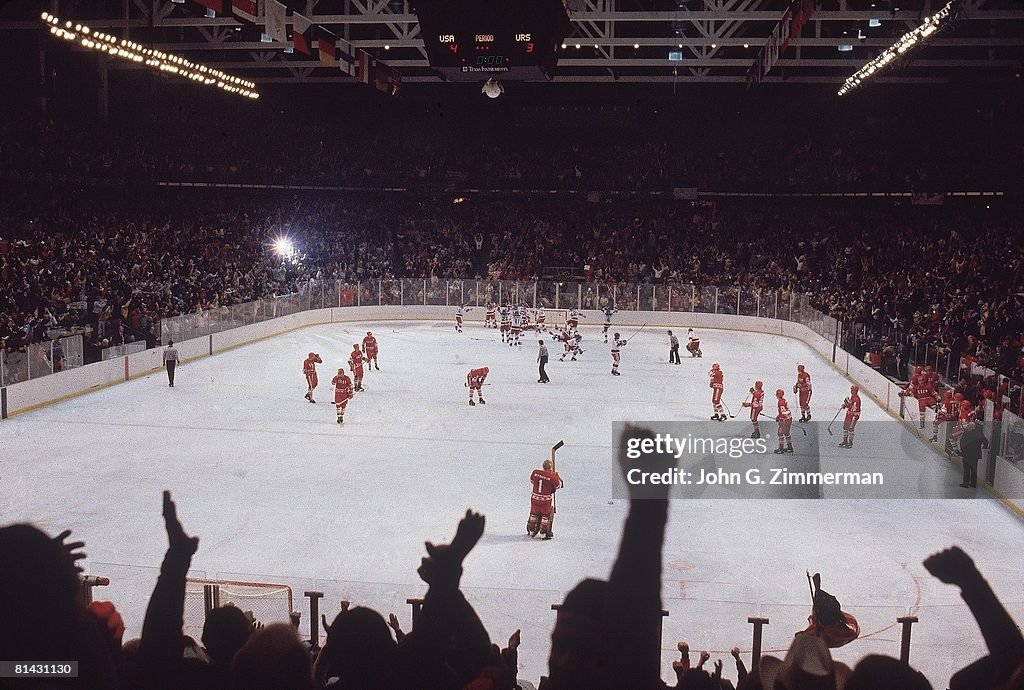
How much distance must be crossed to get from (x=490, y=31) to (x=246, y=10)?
9.23 meters

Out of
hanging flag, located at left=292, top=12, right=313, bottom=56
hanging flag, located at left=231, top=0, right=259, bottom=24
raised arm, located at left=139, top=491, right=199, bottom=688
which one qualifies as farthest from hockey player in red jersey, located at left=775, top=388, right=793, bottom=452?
hanging flag, located at left=292, top=12, right=313, bottom=56

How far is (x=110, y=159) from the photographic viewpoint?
109 ft

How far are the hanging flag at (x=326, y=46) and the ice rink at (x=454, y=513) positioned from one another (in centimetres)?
930

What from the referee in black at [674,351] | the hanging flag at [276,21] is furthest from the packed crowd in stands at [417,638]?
the referee in black at [674,351]

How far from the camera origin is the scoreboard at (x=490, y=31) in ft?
36.8

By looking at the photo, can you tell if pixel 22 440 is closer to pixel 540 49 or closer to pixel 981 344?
pixel 540 49

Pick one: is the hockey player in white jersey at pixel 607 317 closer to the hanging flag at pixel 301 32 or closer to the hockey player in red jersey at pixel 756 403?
the hanging flag at pixel 301 32

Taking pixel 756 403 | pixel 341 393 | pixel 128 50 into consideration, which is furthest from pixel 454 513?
pixel 128 50

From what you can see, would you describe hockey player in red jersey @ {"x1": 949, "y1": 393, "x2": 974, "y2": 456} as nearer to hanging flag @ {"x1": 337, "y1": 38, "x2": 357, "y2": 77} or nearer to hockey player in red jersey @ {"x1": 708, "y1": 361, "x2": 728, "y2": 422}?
hockey player in red jersey @ {"x1": 708, "y1": 361, "x2": 728, "y2": 422}

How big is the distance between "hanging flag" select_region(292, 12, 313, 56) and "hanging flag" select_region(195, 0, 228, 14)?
3.70 m

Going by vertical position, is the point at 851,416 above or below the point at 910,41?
below

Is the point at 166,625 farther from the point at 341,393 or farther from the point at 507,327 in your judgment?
the point at 507,327

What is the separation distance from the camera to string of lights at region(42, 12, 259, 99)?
63.4 feet

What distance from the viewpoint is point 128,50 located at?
21.8m
